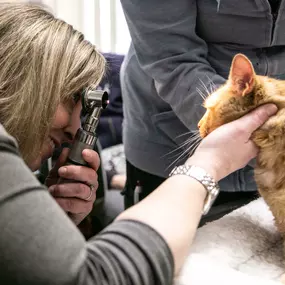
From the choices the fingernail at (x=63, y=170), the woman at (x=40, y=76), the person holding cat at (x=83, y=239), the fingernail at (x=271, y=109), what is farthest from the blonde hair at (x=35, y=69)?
the fingernail at (x=271, y=109)

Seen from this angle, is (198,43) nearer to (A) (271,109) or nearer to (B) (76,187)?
(A) (271,109)

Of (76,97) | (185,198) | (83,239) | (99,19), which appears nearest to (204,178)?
(185,198)

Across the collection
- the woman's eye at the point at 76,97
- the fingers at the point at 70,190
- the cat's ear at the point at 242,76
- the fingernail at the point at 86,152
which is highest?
the cat's ear at the point at 242,76

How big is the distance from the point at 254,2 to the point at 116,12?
1.40 metres

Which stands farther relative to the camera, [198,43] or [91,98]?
[198,43]

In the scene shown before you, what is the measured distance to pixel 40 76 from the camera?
2.69 ft

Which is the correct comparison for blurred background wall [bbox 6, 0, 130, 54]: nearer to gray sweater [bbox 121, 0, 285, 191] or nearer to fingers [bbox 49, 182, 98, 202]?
gray sweater [bbox 121, 0, 285, 191]

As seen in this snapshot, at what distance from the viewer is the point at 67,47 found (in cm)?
87

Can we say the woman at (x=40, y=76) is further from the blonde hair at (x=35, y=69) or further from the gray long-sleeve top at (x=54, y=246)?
the gray long-sleeve top at (x=54, y=246)

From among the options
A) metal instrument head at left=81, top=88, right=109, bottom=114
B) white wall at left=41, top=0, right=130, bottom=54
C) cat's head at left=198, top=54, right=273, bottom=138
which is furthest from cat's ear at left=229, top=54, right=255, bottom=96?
white wall at left=41, top=0, right=130, bottom=54

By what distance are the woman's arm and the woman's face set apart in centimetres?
28

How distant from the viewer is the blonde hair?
0.81 metres

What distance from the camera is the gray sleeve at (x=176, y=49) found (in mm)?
1086

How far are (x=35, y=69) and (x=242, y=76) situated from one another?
39cm
